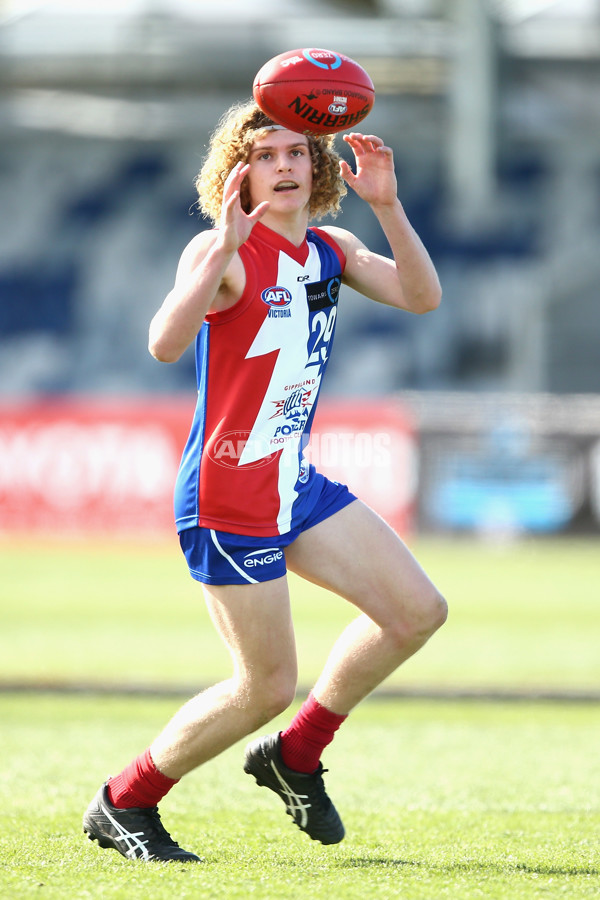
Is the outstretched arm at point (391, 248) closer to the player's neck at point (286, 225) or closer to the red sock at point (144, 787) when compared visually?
the player's neck at point (286, 225)

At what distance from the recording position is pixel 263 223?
436 cm

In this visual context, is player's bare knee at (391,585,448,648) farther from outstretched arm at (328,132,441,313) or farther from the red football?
the red football

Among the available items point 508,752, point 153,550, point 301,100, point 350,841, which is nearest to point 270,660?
point 350,841

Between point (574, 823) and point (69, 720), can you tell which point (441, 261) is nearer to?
point (69, 720)

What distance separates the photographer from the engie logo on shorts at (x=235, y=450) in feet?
13.8

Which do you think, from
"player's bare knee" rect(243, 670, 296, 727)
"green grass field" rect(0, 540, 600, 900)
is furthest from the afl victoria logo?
"green grass field" rect(0, 540, 600, 900)

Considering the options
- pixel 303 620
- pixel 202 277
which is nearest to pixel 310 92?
pixel 202 277

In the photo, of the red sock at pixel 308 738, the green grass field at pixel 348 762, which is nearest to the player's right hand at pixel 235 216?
the red sock at pixel 308 738

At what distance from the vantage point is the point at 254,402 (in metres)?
4.22

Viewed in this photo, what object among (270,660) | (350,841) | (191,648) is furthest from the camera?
(191,648)

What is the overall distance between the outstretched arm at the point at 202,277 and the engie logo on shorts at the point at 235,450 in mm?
336

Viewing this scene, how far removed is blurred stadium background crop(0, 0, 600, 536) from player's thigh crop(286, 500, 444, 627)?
18546mm

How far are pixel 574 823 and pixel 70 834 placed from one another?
1.75 m

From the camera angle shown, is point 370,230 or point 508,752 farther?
point 370,230
